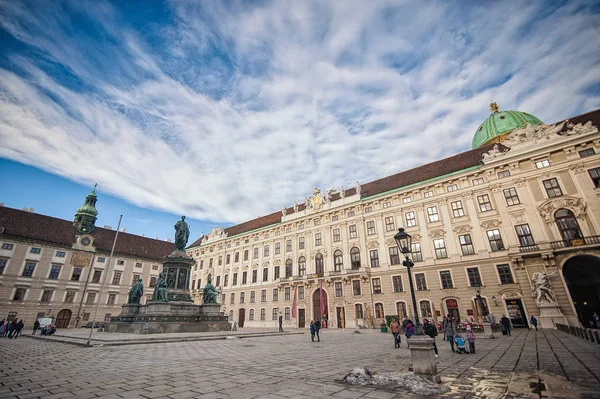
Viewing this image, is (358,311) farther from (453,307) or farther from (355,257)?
(453,307)

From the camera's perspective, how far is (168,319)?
1922cm

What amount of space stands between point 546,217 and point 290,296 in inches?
1165

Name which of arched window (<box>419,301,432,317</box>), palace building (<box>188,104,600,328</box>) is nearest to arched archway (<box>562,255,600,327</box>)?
palace building (<box>188,104,600,328</box>)

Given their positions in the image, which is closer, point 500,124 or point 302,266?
point 302,266

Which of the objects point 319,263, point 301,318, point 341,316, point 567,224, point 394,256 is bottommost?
point 301,318

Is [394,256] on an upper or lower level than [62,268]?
lower

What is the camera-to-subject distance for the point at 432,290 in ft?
89.0

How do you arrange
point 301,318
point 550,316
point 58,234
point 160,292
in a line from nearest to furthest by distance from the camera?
point 160,292, point 550,316, point 301,318, point 58,234

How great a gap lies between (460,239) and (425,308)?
7906 mm

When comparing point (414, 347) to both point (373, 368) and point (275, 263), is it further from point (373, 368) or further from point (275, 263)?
point (275, 263)

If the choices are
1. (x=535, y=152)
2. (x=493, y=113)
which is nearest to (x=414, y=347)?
(x=535, y=152)

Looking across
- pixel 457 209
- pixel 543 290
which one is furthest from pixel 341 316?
pixel 543 290

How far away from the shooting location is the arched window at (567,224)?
73.4 ft

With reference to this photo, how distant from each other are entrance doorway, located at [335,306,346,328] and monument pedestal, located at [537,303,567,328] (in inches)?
700
